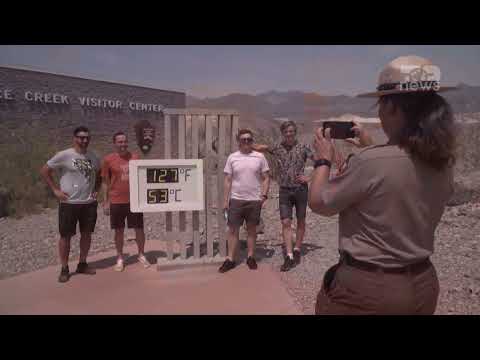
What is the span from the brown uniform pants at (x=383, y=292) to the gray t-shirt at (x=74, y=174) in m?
3.67

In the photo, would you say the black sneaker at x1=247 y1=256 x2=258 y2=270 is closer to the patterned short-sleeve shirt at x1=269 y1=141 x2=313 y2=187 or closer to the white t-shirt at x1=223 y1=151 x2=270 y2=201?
the white t-shirt at x1=223 y1=151 x2=270 y2=201

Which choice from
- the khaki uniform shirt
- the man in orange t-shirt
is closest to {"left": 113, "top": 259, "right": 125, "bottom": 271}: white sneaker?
the man in orange t-shirt

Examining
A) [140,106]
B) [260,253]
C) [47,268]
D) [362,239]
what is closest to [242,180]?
[260,253]

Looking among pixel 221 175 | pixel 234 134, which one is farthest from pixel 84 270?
pixel 234 134

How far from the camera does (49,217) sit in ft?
27.8

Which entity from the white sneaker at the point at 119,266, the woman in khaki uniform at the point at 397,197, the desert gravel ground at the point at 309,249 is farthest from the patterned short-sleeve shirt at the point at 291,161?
the woman in khaki uniform at the point at 397,197

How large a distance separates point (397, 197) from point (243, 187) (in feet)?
10.9

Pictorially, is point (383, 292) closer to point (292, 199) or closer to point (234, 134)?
point (292, 199)

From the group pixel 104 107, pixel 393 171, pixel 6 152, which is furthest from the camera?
pixel 104 107

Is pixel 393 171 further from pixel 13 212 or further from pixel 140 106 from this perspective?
pixel 140 106

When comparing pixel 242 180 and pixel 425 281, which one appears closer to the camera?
pixel 425 281

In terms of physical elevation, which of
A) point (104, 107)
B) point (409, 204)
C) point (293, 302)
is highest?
point (104, 107)

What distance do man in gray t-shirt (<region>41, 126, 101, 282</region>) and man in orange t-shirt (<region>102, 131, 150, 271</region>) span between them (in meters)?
0.20

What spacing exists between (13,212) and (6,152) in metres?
4.08
